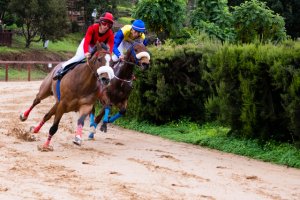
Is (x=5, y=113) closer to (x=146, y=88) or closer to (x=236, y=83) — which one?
(x=146, y=88)

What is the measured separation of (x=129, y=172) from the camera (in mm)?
9469

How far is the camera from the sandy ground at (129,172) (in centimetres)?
783

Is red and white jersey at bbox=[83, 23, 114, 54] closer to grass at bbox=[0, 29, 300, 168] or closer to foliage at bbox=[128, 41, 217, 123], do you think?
grass at bbox=[0, 29, 300, 168]

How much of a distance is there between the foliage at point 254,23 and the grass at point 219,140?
8.44m

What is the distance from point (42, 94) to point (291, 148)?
5696 millimetres

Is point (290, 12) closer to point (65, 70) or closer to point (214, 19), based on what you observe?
point (214, 19)

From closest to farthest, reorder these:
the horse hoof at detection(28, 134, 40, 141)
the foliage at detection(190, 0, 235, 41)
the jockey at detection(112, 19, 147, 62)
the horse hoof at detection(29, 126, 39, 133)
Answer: the horse hoof at detection(28, 134, 40, 141) < the horse hoof at detection(29, 126, 39, 133) < the jockey at detection(112, 19, 147, 62) < the foliage at detection(190, 0, 235, 41)

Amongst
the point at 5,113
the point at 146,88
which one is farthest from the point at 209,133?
the point at 5,113

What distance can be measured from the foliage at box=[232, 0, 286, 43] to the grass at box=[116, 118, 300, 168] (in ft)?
27.7

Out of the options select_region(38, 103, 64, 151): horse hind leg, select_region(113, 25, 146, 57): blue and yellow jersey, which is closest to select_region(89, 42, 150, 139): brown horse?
select_region(113, 25, 146, 57): blue and yellow jersey

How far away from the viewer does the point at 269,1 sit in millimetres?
50219

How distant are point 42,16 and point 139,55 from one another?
33572 mm

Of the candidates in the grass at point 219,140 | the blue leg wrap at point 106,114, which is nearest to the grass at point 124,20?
the grass at point 219,140

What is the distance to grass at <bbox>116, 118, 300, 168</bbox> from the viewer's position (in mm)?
11402
